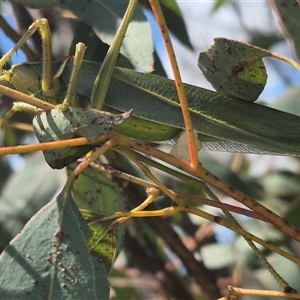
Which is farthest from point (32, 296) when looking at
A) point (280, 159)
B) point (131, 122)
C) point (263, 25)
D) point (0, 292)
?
point (263, 25)

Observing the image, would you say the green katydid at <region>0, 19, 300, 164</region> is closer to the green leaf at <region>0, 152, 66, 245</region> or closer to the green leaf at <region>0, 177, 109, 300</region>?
the green leaf at <region>0, 177, 109, 300</region>

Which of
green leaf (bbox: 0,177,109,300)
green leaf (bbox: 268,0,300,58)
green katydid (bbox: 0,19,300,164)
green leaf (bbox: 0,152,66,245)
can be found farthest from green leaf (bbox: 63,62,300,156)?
green leaf (bbox: 0,152,66,245)

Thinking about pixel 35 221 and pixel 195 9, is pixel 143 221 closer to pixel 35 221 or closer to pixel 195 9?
pixel 35 221

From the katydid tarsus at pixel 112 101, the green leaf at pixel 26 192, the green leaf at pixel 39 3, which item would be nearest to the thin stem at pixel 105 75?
the katydid tarsus at pixel 112 101

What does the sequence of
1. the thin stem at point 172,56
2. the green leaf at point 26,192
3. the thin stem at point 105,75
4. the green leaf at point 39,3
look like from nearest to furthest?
the thin stem at point 172,56, the thin stem at point 105,75, the green leaf at point 39,3, the green leaf at point 26,192

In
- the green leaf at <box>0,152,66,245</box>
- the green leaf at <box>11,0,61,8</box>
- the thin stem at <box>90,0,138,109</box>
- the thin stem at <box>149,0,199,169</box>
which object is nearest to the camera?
the thin stem at <box>149,0,199,169</box>

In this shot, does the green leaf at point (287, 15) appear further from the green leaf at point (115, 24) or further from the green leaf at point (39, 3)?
the green leaf at point (39, 3)
